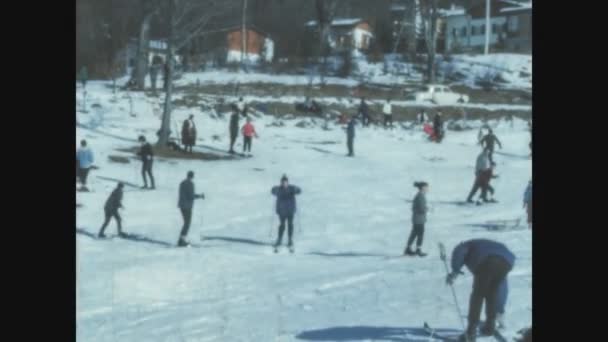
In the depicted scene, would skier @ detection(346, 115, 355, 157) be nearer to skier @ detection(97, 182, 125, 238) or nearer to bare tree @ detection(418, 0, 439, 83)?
bare tree @ detection(418, 0, 439, 83)

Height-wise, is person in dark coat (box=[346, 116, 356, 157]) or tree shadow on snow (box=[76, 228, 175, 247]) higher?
person in dark coat (box=[346, 116, 356, 157])

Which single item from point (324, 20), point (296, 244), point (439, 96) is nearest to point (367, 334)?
point (296, 244)

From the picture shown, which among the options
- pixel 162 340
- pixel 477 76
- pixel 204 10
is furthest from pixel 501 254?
pixel 477 76

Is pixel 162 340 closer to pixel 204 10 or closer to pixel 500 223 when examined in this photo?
pixel 500 223

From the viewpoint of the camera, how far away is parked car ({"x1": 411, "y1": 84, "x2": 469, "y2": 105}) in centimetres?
2948

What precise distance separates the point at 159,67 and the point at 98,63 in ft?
10.1

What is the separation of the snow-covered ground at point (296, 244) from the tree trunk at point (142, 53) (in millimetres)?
2063

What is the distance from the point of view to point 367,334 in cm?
A: 734

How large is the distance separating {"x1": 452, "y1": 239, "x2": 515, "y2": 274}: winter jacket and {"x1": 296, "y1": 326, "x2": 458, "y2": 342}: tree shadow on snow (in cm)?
77

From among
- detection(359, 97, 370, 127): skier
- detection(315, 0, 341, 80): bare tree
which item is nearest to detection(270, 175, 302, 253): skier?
detection(359, 97, 370, 127): skier

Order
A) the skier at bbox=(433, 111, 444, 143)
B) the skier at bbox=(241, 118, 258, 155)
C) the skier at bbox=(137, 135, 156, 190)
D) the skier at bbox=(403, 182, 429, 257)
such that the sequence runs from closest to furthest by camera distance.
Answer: the skier at bbox=(403, 182, 429, 257), the skier at bbox=(137, 135, 156, 190), the skier at bbox=(241, 118, 258, 155), the skier at bbox=(433, 111, 444, 143)

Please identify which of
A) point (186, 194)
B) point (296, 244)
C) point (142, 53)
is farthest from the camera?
point (142, 53)

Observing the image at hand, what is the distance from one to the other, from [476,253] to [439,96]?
23506 millimetres

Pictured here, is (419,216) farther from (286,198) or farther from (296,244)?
(296,244)
